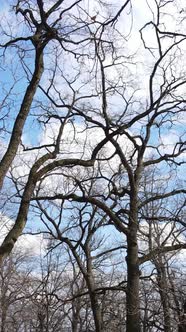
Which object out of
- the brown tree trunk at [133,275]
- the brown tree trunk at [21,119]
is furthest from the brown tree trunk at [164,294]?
the brown tree trunk at [21,119]

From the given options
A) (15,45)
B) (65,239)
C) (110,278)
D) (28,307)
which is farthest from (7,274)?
(15,45)

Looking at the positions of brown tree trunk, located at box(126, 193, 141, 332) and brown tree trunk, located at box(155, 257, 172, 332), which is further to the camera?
brown tree trunk, located at box(155, 257, 172, 332)

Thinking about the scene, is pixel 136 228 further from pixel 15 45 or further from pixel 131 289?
Result: pixel 15 45

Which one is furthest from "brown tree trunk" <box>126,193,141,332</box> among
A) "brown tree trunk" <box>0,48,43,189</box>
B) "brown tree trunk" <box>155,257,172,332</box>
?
"brown tree trunk" <box>0,48,43,189</box>

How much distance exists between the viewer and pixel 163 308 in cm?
1327

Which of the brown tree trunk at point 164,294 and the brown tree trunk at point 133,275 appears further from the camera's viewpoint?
the brown tree trunk at point 164,294

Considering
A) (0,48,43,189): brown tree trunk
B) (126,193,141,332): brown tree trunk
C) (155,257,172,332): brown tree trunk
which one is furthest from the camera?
(155,257,172,332): brown tree trunk

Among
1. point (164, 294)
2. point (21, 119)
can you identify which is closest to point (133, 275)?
point (164, 294)

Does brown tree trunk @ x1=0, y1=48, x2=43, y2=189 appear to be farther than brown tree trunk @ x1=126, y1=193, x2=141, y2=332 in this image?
No

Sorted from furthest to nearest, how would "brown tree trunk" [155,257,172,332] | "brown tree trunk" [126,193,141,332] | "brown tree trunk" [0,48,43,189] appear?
"brown tree trunk" [155,257,172,332]
"brown tree trunk" [126,193,141,332]
"brown tree trunk" [0,48,43,189]

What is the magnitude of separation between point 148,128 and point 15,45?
7155mm

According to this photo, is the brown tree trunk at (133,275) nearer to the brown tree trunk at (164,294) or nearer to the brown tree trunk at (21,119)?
the brown tree trunk at (164,294)

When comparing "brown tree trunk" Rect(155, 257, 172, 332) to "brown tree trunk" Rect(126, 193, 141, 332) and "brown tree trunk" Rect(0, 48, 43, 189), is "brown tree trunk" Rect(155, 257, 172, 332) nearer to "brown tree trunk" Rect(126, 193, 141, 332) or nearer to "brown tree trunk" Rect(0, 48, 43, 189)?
"brown tree trunk" Rect(126, 193, 141, 332)

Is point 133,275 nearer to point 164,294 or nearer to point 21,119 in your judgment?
point 164,294
